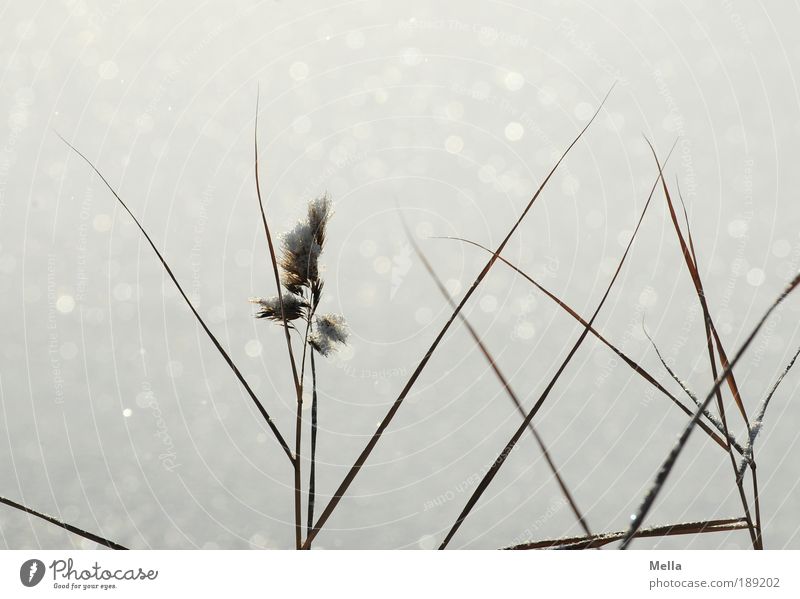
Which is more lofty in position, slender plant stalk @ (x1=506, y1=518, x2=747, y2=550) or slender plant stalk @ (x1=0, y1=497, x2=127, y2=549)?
slender plant stalk @ (x1=0, y1=497, x2=127, y2=549)

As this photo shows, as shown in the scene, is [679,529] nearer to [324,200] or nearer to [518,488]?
[324,200]

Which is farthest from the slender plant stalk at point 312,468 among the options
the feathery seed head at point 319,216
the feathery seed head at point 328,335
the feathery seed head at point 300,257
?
the feathery seed head at point 319,216

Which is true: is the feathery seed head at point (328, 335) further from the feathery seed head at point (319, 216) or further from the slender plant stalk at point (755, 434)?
the slender plant stalk at point (755, 434)

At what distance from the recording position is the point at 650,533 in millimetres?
1179

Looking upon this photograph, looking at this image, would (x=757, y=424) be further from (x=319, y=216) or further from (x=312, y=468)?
(x=319, y=216)

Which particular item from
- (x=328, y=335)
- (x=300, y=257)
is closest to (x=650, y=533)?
(x=328, y=335)

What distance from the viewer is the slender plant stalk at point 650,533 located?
45.9 inches

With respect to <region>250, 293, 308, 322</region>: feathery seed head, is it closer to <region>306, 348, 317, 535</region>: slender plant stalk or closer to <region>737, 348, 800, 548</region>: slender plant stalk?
<region>306, 348, 317, 535</region>: slender plant stalk

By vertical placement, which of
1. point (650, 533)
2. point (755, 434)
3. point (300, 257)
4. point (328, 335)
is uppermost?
point (300, 257)

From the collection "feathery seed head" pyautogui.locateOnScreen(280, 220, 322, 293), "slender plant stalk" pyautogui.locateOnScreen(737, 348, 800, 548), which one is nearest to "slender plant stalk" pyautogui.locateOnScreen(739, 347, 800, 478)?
"slender plant stalk" pyautogui.locateOnScreen(737, 348, 800, 548)

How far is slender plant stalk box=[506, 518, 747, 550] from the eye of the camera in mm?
1166
